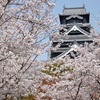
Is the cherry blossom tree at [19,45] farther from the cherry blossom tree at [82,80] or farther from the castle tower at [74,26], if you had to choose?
the castle tower at [74,26]

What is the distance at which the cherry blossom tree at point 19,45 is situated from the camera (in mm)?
5814

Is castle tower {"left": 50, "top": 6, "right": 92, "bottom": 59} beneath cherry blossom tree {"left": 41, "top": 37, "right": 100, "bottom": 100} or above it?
beneath

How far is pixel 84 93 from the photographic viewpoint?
28.2ft

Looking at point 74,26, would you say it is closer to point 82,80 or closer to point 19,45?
point 82,80

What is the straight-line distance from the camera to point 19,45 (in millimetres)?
6238

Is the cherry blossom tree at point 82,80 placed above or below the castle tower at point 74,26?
above

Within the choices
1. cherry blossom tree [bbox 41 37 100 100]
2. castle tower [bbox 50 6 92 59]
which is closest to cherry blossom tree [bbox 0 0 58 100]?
cherry blossom tree [bbox 41 37 100 100]

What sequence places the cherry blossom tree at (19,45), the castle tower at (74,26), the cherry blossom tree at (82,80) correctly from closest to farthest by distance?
the cherry blossom tree at (19,45)
the cherry blossom tree at (82,80)
the castle tower at (74,26)

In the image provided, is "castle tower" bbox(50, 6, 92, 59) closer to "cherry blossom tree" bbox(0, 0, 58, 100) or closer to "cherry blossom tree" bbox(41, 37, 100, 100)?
"cherry blossom tree" bbox(41, 37, 100, 100)

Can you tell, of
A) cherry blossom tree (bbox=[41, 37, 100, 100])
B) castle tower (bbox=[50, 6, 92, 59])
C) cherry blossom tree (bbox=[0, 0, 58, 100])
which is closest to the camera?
cherry blossom tree (bbox=[0, 0, 58, 100])

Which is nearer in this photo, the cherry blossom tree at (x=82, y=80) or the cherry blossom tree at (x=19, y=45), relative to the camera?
the cherry blossom tree at (x=19, y=45)

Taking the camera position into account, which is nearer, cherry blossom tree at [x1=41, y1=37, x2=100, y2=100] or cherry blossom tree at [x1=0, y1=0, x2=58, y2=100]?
cherry blossom tree at [x1=0, y1=0, x2=58, y2=100]

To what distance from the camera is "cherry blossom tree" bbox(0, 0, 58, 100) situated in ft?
19.1

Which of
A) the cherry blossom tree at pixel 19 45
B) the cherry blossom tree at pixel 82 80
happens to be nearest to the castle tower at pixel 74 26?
the cherry blossom tree at pixel 82 80
